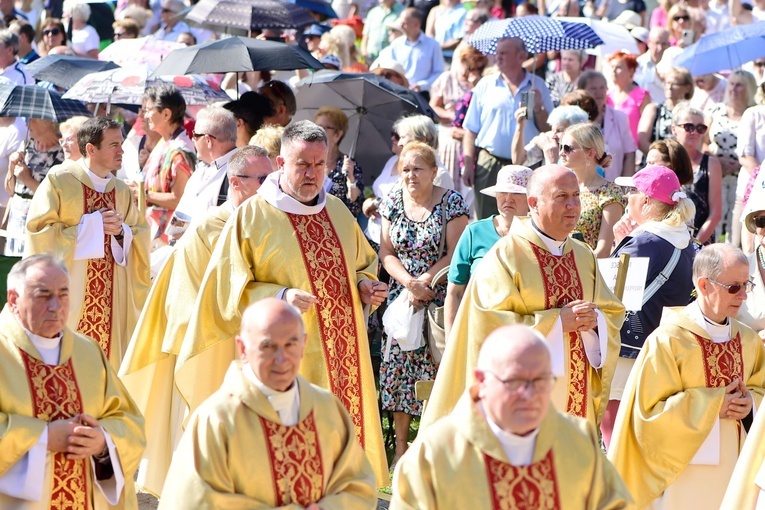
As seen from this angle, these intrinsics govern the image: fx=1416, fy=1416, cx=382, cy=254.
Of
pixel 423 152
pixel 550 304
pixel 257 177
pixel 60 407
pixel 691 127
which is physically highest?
pixel 691 127

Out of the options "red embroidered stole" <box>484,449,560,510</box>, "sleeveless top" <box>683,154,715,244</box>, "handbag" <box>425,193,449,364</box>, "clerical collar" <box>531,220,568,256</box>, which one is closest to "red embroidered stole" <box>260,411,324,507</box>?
"red embroidered stole" <box>484,449,560,510</box>

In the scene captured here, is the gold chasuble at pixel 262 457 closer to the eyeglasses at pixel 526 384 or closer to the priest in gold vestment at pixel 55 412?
the priest in gold vestment at pixel 55 412

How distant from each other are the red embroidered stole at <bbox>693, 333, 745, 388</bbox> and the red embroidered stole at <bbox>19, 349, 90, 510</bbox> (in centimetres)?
283

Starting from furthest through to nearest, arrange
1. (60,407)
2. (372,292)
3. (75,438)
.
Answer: (372,292) < (60,407) < (75,438)

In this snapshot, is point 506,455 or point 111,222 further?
point 111,222

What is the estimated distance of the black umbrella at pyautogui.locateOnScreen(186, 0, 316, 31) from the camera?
11.8m

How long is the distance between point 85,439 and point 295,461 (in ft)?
3.16

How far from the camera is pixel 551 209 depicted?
Result: 6656mm

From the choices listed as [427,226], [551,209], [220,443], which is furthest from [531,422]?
[427,226]

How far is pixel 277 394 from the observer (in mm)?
4820

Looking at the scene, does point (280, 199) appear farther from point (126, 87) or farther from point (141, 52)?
point (141, 52)

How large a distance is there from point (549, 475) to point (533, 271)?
2.20m

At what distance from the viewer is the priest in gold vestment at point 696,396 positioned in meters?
6.48

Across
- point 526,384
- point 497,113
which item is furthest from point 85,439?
point 497,113
